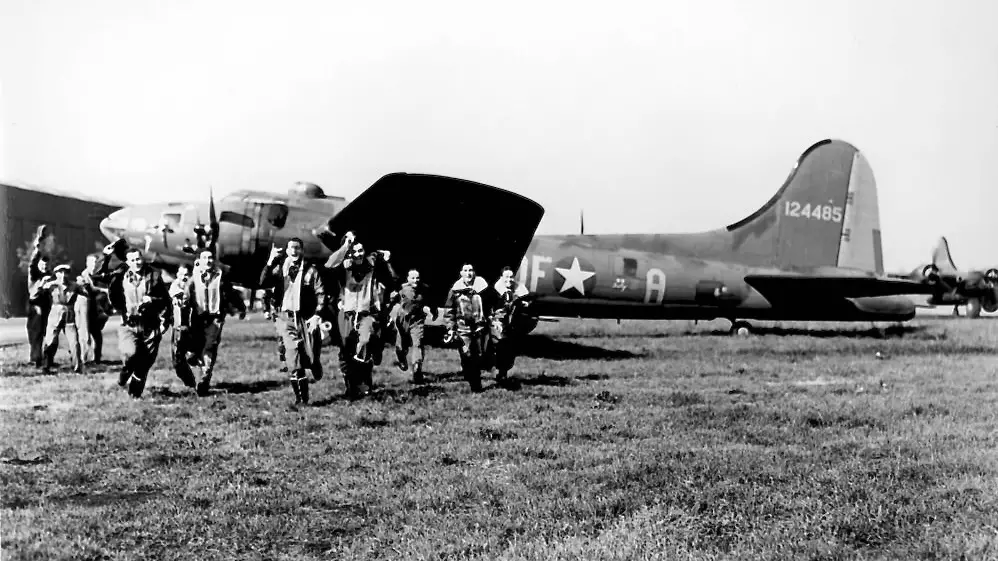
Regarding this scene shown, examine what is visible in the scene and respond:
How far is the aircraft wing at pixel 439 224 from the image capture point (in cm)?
1184

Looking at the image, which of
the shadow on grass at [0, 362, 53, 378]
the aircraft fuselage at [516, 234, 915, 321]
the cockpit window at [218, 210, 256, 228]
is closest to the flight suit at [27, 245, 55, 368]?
the shadow on grass at [0, 362, 53, 378]

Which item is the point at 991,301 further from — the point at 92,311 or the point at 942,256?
the point at 92,311

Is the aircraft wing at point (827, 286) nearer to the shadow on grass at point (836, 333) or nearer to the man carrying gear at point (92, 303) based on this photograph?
the shadow on grass at point (836, 333)

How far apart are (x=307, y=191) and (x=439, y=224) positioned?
3706 mm

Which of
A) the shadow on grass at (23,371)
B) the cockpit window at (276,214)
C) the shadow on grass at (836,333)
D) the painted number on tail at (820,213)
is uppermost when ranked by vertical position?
the painted number on tail at (820,213)

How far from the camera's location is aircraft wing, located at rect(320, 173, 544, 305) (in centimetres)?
1184

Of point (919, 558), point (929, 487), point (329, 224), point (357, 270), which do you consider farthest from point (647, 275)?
point (919, 558)

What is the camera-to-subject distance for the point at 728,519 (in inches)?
161

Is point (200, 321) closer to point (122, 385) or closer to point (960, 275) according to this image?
point (122, 385)

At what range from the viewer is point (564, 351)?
48.1 ft

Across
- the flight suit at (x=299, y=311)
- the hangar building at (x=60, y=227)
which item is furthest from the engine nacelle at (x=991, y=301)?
the hangar building at (x=60, y=227)

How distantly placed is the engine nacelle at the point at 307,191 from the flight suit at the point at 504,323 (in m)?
6.97

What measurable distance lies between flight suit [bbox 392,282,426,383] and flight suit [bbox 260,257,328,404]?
232 centimetres

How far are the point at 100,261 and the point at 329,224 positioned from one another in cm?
416
